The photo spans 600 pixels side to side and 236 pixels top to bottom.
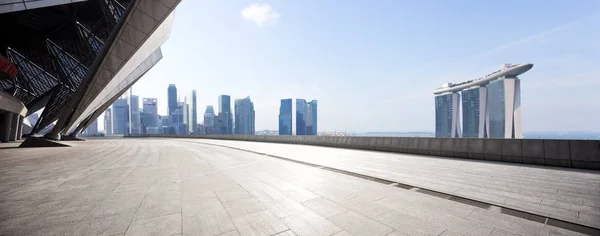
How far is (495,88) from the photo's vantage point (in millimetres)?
99562

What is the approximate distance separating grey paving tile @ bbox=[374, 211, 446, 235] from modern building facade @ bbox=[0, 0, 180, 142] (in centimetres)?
1756

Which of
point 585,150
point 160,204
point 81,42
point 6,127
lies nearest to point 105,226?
point 160,204

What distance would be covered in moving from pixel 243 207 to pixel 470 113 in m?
164

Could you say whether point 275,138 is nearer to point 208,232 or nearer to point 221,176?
point 221,176

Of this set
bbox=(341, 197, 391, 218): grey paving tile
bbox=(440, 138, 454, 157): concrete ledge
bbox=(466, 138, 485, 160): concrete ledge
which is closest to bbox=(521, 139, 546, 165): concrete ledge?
bbox=(466, 138, 485, 160): concrete ledge

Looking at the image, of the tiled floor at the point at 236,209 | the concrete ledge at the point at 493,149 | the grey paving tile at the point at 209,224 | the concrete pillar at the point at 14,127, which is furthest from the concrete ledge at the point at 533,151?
the concrete pillar at the point at 14,127

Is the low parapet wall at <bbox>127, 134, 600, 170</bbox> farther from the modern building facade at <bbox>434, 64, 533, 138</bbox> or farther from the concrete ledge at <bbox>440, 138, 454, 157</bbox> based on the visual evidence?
the modern building facade at <bbox>434, 64, 533, 138</bbox>

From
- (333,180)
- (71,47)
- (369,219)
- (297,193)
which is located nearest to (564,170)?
(333,180)

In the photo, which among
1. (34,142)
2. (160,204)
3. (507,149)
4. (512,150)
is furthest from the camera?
(34,142)

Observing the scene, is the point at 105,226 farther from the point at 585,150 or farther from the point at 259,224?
the point at 585,150

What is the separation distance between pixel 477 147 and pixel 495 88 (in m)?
121

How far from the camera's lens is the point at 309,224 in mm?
3529

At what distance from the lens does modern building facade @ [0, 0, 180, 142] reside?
644 inches

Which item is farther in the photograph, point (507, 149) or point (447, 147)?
point (447, 147)
